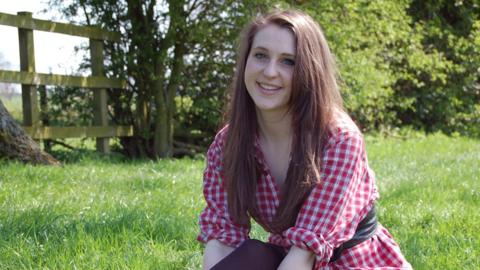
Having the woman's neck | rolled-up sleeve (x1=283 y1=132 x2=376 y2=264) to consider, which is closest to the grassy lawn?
the woman's neck

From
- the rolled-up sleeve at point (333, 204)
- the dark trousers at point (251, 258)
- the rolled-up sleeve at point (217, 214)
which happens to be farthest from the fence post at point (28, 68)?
the rolled-up sleeve at point (333, 204)

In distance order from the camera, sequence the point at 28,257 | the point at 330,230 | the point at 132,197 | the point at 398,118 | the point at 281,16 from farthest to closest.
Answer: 1. the point at 398,118
2. the point at 132,197
3. the point at 28,257
4. the point at 281,16
5. the point at 330,230

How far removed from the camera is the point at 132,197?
429 centimetres

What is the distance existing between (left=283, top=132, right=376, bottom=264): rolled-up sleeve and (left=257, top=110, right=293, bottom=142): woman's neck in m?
0.24

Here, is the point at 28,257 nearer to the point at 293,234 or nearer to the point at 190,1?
the point at 293,234

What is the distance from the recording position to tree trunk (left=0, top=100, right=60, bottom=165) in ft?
18.5

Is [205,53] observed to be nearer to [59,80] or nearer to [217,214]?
[59,80]

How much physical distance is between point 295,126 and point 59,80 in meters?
5.39

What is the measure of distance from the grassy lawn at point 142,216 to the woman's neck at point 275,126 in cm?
85

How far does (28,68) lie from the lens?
22.2 feet

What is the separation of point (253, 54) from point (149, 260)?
1109 mm

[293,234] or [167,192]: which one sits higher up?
[293,234]

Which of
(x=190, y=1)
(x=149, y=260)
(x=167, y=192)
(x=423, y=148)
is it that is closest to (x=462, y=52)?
(x=423, y=148)

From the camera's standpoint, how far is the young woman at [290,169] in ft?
6.84
